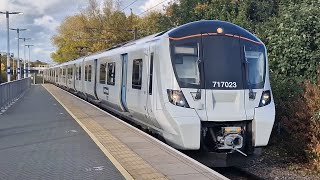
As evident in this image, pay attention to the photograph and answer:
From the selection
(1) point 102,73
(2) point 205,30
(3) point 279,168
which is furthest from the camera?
(1) point 102,73

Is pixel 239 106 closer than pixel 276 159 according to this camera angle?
Yes

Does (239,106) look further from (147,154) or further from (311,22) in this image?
(311,22)

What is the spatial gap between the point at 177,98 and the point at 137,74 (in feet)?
10.2

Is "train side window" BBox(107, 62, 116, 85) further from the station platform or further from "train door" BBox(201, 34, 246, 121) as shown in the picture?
"train door" BBox(201, 34, 246, 121)

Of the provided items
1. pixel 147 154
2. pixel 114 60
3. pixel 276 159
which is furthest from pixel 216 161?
pixel 114 60

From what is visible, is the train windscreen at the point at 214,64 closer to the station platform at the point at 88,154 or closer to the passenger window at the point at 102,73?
the station platform at the point at 88,154

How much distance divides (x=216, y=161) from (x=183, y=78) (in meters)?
1.80

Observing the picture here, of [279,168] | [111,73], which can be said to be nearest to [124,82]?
[111,73]

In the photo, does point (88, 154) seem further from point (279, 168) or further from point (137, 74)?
point (279, 168)

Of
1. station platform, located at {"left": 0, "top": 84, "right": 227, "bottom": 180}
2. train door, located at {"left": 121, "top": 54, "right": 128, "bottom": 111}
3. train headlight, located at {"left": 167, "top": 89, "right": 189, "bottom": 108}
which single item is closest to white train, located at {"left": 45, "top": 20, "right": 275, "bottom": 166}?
train headlight, located at {"left": 167, "top": 89, "right": 189, "bottom": 108}

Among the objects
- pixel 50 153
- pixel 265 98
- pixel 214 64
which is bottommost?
pixel 50 153

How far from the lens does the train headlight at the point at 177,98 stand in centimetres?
857

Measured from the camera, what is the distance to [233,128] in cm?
868

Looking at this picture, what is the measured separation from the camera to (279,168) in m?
10.6
